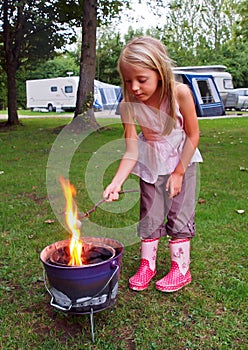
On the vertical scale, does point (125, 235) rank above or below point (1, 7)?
below

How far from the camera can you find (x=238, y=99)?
874 inches

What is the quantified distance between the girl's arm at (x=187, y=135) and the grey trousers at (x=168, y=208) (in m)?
0.12

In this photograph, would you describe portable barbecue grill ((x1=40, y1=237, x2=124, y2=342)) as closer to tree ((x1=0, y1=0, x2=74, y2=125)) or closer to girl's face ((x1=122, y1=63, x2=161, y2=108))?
girl's face ((x1=122, y1=63, x2=161, y2=108))

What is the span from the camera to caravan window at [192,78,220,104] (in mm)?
18438

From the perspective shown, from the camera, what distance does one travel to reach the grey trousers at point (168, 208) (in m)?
2.39

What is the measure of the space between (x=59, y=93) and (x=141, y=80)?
27.9 metres

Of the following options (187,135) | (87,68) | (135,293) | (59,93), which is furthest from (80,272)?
(59,93)

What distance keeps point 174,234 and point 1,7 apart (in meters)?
12.8

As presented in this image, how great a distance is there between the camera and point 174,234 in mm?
2420

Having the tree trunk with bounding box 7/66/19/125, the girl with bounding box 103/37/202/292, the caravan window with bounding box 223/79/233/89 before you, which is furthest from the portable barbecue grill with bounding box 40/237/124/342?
the caravan window with bounding box 223/79/233/89

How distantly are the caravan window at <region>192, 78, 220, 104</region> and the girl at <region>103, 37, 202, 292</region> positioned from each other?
1645 cm

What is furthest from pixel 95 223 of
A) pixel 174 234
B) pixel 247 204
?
pixel 247 204

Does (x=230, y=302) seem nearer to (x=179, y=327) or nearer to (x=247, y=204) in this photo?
(x=179, y=327)

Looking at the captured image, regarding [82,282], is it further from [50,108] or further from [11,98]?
[50,108]
